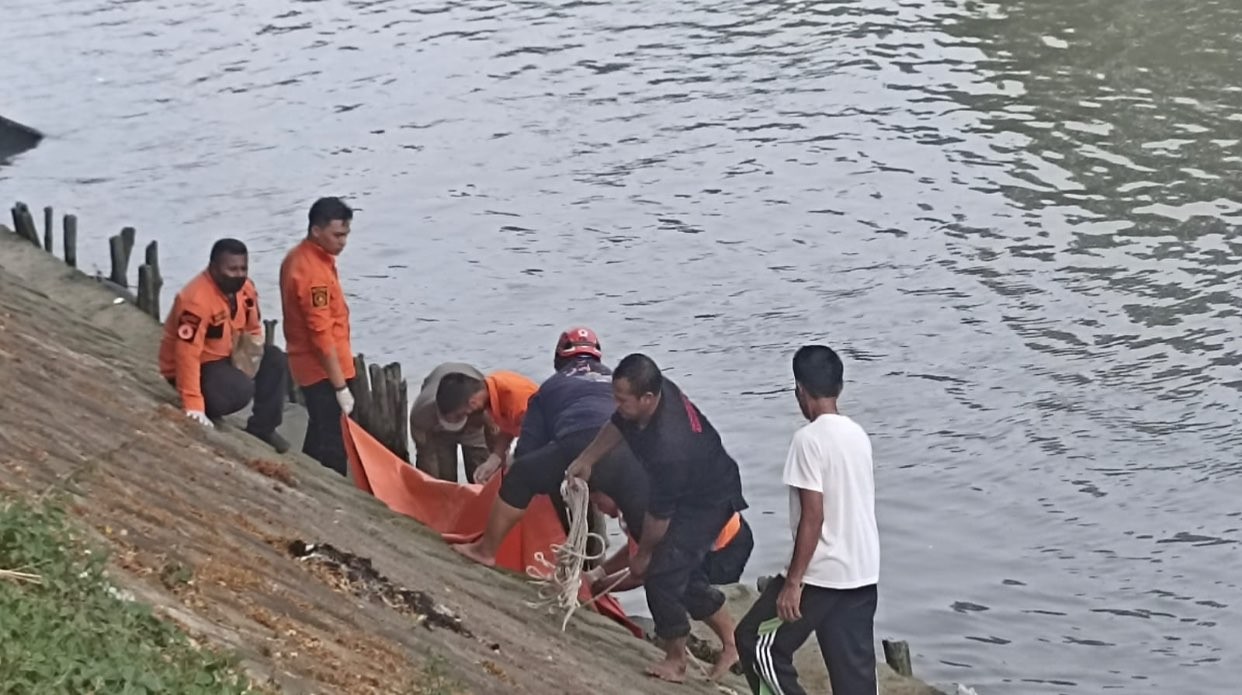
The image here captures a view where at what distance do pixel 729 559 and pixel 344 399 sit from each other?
2695mm

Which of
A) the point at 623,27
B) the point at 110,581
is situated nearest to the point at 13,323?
the point at 110,581

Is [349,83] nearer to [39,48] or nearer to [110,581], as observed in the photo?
[39,48]

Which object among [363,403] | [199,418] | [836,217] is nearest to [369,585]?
[199,418]

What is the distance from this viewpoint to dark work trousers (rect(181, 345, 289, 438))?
1052cm

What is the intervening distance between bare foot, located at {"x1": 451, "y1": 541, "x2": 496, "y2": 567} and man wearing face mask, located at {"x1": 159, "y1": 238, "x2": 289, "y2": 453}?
146 centimetres

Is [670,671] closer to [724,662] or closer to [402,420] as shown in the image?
[724,662]

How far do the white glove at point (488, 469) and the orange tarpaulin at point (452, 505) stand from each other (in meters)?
0.06

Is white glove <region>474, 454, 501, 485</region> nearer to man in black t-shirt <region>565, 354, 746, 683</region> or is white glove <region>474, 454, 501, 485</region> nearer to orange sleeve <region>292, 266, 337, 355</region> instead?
orange sleeve <region>292, 266, 337, 355</region>

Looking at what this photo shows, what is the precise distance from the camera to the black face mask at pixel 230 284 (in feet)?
33.3

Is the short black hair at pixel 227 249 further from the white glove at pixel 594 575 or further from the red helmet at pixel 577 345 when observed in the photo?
the white glove at pixel 594 575

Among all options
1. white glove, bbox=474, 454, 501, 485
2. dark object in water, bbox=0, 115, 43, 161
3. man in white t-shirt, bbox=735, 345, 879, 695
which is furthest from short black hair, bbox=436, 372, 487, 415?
dark object in water, bbox=0, 115, 43, 161

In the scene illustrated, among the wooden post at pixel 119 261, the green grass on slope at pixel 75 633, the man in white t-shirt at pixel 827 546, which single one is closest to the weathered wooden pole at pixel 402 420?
the man in white t-shirt at pixel 827 546

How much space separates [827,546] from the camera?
325 inches

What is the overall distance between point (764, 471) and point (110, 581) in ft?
38.9
